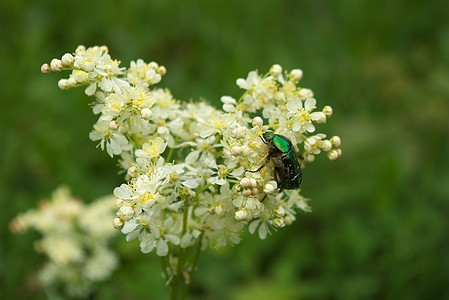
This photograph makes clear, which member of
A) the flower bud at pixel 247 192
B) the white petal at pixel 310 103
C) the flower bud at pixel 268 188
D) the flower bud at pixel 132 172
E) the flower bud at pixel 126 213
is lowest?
the flower bud at pixel 126 213

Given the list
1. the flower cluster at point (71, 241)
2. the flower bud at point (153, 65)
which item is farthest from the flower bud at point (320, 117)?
the flower cluster at point (71, 241)

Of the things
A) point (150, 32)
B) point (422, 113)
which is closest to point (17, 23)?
point (150, 32)

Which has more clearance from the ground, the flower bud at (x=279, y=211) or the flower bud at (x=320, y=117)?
the flower bud at (x=320, y=117)

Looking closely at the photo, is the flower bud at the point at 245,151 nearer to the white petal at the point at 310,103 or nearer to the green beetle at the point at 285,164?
the green beetle at the point at 285,164

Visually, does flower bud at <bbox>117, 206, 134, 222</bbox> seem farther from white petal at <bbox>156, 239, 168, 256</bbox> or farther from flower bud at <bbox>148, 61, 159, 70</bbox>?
flower bud at <bbox>148, 61, 159, 70</bbox>

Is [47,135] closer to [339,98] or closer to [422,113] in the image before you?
[339,98]

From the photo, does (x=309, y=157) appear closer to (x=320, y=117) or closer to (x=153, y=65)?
(x=320, y=117)

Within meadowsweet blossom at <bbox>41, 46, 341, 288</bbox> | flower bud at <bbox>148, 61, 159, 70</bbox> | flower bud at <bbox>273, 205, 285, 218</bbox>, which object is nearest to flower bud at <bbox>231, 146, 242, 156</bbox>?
meadowsweet blossom at <bbox>41, 46, 341, 288</bbox>
